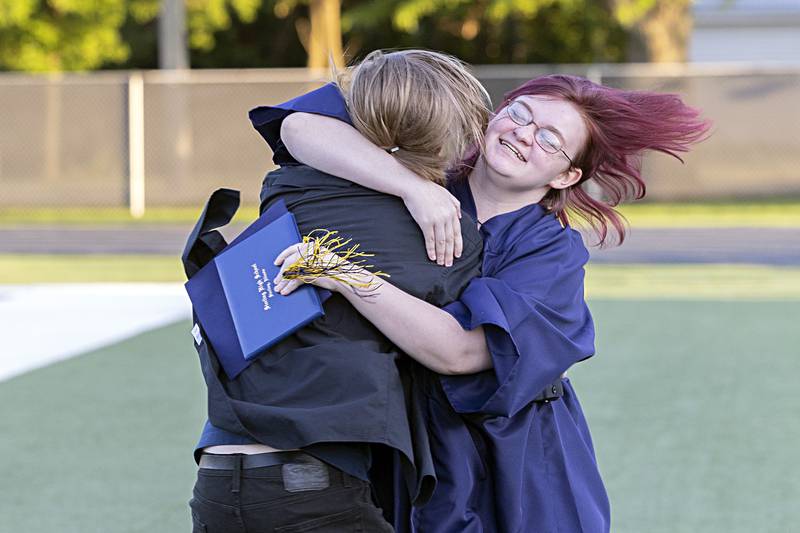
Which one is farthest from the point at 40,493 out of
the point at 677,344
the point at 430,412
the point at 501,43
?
the point at 501,43

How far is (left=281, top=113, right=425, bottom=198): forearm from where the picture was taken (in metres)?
2.32

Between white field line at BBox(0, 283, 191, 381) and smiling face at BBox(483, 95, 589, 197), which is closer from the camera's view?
smiling face at BBox(483, 95, 589, 197)

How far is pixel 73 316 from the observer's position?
9.29 m

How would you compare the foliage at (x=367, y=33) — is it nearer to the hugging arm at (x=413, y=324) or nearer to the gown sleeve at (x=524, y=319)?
the gown sleeve at (x=524, y=319)

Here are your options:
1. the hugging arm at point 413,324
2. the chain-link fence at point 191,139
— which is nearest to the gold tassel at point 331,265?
the hugging arm at point 413,324

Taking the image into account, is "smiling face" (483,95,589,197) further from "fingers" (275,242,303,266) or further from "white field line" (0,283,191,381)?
"white field line" (0,283,191,381)

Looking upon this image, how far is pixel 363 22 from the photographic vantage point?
25.1 metres

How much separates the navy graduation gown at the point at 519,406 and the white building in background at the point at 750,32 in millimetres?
28090

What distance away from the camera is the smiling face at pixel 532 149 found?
268cm

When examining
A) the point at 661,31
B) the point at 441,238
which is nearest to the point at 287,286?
the point at 441,238

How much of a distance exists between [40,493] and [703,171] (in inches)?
623

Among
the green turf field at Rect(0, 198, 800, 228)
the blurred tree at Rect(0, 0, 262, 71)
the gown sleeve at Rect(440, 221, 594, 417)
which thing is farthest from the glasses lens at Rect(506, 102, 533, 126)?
the blurred tree at Rect(0, 0, 262, 71)

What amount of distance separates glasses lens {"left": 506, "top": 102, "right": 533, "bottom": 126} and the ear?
0.46 feet

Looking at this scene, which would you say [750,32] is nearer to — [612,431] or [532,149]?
[612,431]
